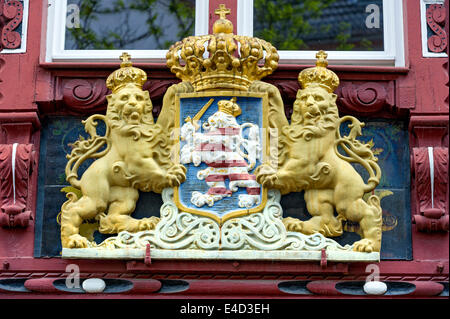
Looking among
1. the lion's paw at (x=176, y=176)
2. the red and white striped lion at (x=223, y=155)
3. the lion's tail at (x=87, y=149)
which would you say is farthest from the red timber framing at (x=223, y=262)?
the lion's paw at (x=176, y=176)

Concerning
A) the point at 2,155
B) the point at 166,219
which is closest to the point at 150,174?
the point at 166,219

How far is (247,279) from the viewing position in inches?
427

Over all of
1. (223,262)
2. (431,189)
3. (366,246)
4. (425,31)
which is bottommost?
(223,262)

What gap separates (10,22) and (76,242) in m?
1.91

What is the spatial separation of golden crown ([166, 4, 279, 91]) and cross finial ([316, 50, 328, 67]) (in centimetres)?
30

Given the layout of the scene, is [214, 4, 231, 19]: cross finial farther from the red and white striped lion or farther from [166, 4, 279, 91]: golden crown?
the red and white striped lion

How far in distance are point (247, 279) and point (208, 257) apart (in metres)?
0.35

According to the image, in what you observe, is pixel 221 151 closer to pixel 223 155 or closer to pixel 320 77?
pixel 223 155

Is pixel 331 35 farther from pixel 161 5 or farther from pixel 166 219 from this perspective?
pixel 166 219

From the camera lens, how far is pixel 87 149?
36.6 feet

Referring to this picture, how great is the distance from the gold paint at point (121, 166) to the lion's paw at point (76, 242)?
0.02 m

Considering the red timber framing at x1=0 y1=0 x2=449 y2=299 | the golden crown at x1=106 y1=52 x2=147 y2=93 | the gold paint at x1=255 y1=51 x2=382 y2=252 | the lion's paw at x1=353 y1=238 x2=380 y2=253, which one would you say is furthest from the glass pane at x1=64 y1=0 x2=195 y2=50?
the lion's paw at x1=353 y1=238 x2=380 y2=253

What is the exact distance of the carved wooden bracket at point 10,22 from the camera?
38.0 feet

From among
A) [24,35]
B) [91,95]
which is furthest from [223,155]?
[24,35]
